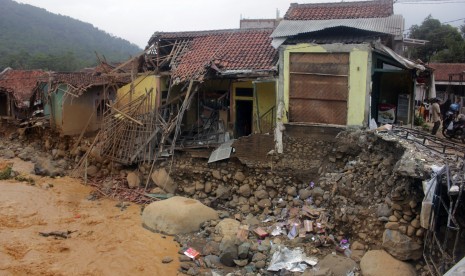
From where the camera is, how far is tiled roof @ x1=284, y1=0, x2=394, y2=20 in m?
12.7

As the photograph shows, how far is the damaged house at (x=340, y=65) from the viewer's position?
11.3 metres

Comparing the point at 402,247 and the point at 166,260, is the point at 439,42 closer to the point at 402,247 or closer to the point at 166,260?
the point at 402,247

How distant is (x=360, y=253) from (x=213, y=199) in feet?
17.3

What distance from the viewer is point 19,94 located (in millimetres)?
20688

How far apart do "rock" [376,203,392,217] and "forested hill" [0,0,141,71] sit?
3620 cm

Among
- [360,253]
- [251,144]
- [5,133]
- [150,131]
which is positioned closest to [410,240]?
[360,253]

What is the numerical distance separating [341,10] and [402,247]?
8083 mm

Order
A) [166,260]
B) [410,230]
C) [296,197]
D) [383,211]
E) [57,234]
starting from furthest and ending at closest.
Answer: [296,197]
[57,234]
[166,260]
[383,211]
[410,230]

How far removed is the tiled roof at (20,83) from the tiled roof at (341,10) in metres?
13.5

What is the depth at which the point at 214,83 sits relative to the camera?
15.4 m

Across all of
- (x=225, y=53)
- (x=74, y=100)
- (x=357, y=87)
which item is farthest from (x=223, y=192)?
(x=74, y=100)

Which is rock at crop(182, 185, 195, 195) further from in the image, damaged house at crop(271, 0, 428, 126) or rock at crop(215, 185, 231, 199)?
damaged house at crop(271, 0, 428, 126)

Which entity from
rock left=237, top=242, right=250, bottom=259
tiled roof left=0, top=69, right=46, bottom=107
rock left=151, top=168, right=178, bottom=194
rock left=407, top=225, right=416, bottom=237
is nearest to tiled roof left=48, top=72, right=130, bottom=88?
tiled roof left=0, top=69, right=46, bottom=107

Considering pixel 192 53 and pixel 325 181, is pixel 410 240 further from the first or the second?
pixel 192 53
